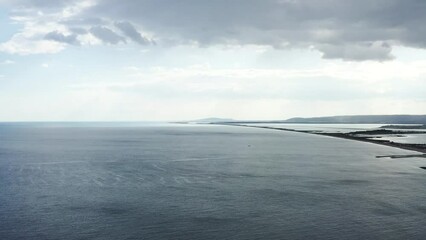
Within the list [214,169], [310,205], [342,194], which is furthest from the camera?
[214,169]

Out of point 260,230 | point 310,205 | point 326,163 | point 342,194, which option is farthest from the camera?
point 326,163

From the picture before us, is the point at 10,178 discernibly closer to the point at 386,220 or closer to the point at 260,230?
the point at 260,230

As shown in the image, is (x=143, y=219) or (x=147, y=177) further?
(x=147, y=177)

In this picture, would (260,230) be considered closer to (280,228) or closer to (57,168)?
(280,228)

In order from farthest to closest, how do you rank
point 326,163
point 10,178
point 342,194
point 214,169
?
point 326,163 → point 214,169 → point 10,178 → point 342,194

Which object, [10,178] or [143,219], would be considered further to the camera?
[10,178]

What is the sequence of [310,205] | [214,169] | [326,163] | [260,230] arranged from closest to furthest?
[260,230] → [310,205] → [214,169] → [326,163]

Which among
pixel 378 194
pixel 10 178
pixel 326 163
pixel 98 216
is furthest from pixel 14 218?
pixel 326 163

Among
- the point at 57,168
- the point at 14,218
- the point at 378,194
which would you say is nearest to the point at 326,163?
the point at 378,194
